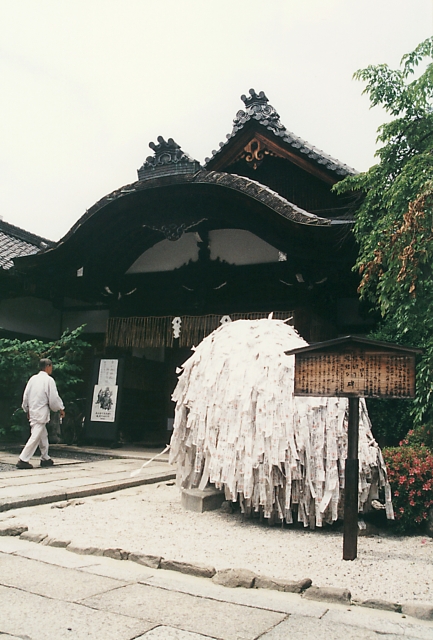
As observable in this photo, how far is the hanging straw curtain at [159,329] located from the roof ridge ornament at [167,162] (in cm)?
338

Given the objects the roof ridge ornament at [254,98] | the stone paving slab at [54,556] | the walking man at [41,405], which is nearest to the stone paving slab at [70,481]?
the walking man at [41,405]

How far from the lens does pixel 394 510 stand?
5.72 metres

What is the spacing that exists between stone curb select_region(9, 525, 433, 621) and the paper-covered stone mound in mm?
1531

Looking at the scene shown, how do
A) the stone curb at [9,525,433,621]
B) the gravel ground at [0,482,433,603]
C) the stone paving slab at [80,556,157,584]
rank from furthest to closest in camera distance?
1. the gravel ground at [0,482,433,603]
2. the stone paving slab at [80,556,157,584]
3. the stone curb at [9,525,433,621]

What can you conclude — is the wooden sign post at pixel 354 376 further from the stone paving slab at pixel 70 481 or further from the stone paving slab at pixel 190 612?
the stone paving slab at pixel 70 481

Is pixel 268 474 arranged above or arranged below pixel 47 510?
above

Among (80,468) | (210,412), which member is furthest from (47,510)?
(80,468)

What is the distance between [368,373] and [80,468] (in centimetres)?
624

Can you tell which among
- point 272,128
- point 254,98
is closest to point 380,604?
point 272,128

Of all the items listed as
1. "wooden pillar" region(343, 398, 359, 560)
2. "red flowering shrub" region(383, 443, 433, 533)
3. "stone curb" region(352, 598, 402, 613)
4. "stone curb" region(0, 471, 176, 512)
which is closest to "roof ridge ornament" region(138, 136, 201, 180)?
"stone curb" region(0, 471, 176, 512)

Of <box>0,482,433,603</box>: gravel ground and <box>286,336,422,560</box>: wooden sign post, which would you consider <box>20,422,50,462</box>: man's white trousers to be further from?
<box>286,336,422,560</box>: wooden sign post

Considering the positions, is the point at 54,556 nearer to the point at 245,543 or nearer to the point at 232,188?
the point at 245,543

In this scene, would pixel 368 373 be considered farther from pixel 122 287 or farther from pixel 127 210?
pixel 122 287

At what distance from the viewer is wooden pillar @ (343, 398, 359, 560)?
4.66 m
